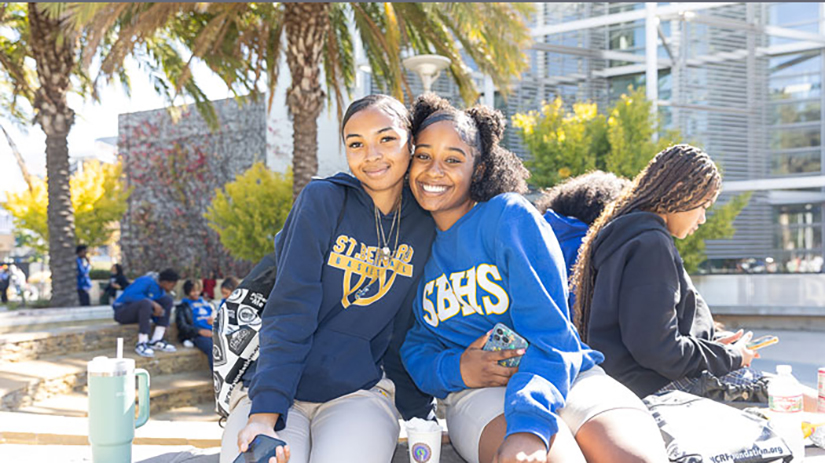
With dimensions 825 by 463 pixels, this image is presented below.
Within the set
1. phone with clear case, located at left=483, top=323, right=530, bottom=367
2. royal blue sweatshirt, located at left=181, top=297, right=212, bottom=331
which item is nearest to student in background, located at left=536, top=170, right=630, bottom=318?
phone with clear case, located at left=483, top=323, right=530, bottom=367

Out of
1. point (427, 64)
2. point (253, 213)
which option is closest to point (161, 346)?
point (427, 64)

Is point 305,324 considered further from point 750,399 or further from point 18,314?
point 18,314

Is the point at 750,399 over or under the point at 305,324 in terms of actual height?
under

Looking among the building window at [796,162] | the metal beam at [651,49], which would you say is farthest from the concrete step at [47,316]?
the building window at [796,162]

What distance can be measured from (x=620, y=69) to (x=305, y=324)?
18.9 metres

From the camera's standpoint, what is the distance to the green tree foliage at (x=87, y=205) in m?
18.2

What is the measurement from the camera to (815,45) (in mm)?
17609

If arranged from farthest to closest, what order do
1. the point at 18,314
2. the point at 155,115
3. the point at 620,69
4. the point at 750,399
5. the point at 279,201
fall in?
the point at 155,115 → the point at 620,69 → the point at 279,201 → the point at 18,314 → the point at 750,399

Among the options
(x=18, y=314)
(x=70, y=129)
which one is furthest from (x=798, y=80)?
(x=18, y=314)

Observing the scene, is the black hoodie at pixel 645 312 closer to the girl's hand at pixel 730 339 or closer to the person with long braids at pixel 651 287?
the person with long braids at pixel 651 287

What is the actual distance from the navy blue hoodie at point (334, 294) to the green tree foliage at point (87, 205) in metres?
18.3

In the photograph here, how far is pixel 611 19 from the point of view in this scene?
18.1m

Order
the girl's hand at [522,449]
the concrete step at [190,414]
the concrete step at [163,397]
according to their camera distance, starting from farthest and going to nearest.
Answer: the concrete step at [190,414] < the concrete step at [163,397] < the girl's hand at [522,449]

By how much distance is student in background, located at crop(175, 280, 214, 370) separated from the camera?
9234 millimetres
